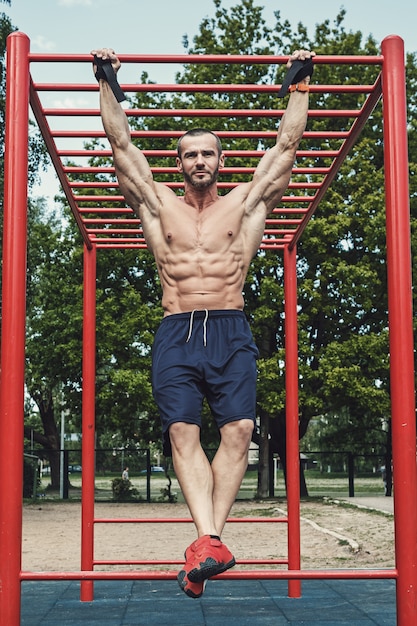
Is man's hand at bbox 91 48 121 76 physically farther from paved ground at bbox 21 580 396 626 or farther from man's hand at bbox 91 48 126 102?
paved ground at bbox 21 580 396 626

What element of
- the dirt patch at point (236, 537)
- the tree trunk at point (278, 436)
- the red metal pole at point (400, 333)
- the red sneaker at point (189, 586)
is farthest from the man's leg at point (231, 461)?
the tree trunk at point (278, 436)

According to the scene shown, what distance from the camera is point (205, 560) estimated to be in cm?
268

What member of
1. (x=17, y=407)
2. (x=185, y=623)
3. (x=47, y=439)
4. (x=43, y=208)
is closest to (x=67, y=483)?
A: (x=47, y=439)

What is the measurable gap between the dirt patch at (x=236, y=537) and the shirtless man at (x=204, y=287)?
19.1 feet

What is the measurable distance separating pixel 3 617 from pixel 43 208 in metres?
25.0

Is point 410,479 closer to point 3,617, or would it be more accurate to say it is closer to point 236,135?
point 3,617

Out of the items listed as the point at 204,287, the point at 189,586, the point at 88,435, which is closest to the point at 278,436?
the point at 88,435

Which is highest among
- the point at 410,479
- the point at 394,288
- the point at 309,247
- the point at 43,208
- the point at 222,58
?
the point at 43,208

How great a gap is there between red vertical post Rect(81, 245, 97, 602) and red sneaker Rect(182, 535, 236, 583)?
101 inches

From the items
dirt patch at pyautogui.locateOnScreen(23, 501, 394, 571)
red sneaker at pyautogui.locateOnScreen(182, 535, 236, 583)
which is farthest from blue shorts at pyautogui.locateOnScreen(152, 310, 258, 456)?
dirt patch at pyautogui.locateOnScreen(23, 501, 394, 571)

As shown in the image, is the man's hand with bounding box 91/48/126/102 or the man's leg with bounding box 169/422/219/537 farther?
the man's hand with bounding box 91/48/126/102

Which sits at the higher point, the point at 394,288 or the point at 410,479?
the point at 394,288

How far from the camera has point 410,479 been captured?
301cm

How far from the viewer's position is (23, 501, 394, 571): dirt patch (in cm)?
930
